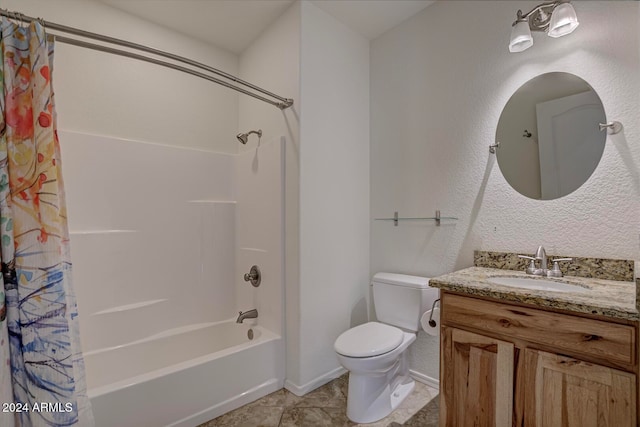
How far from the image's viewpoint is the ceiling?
2049mm

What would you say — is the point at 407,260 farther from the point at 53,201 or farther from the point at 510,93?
the point at 53,201

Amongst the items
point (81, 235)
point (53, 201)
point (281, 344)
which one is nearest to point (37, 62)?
point (53, 201)

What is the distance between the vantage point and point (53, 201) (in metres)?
1.13

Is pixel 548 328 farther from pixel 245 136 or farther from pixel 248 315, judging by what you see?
pixel 245 136

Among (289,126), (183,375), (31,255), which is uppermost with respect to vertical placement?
(289,126)

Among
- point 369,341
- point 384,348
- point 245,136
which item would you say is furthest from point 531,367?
point 245,136

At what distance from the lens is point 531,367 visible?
1112mm

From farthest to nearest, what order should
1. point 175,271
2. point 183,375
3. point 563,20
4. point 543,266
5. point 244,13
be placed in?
point 175,271 < point 244,13 < point 183,375 < point 543,266 < point 563,20

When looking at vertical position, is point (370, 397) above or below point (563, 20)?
below

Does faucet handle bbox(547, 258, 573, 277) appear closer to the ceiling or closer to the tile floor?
the tile floor

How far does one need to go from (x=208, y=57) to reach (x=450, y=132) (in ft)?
6.73

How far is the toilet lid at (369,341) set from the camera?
1619mm

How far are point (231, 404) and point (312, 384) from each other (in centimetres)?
52

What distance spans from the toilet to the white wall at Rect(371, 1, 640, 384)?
23 cm
